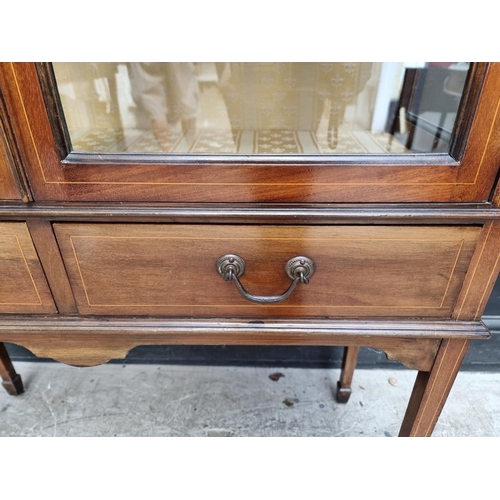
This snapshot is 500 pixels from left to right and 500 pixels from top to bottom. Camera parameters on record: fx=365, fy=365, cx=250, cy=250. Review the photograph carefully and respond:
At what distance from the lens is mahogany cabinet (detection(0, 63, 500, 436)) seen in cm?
44

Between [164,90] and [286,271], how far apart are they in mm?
513

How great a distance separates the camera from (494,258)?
1.56 ft

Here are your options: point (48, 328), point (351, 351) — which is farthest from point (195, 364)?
point (48, 328)

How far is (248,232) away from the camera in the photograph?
474 millimetres

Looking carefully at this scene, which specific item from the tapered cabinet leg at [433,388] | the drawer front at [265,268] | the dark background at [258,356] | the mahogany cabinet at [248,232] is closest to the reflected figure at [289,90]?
the mahogany cabinet at [248,232]

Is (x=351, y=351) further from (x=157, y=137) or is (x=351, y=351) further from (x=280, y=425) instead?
(x=157, y=137)

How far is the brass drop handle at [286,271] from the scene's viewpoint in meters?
0.48

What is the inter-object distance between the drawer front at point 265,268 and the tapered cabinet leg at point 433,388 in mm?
73

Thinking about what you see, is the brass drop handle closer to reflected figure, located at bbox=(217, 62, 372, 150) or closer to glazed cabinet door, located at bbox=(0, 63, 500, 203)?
glazed cabinet door, located at bbox=(0, 63, 500, 203)

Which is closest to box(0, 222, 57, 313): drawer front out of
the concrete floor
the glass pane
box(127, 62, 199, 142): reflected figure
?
the glass pane

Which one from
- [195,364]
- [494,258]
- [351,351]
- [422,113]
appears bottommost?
[195,364]

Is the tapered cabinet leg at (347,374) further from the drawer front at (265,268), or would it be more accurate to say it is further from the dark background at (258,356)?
the drawer front at (265,268)
